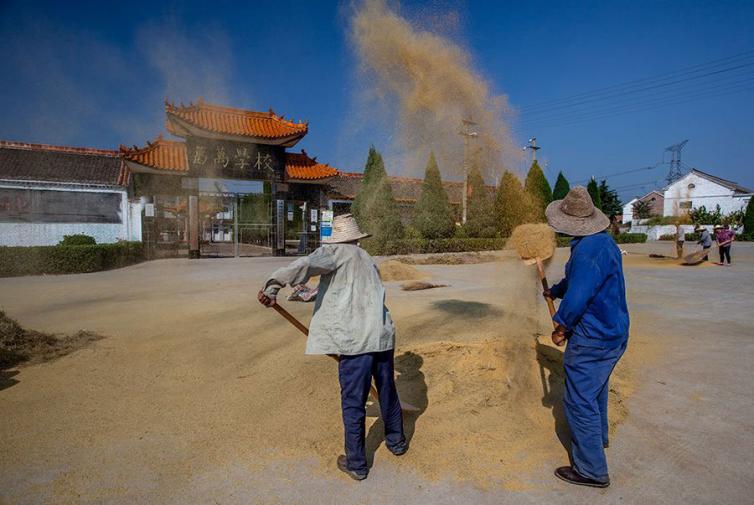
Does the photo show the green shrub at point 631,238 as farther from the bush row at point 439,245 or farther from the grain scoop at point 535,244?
the grain scoop at point 535,244

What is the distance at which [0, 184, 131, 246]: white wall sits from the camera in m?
16.3

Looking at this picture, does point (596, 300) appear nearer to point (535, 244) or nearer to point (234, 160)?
point (535, 244)

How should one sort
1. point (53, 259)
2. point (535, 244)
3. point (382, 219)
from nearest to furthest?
1. point (535, 244)
2. point (53, 259)
3. point (382, 219)

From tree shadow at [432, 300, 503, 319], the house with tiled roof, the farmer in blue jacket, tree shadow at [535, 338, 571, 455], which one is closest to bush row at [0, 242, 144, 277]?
the house with tiled roof

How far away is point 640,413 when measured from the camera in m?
3.32

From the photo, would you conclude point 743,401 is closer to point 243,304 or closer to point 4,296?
point 243,304

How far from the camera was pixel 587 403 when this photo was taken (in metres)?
2.41

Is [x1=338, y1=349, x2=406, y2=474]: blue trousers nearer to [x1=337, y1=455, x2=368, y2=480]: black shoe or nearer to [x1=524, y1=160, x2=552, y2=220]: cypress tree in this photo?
[x1=337, y1=455, x2=368, y2=480]: black shoe

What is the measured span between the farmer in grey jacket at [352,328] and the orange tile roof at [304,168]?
16.5m

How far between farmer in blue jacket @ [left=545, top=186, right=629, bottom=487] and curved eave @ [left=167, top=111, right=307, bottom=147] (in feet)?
51.5

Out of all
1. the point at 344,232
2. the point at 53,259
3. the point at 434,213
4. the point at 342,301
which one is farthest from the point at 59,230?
the point at 342,301

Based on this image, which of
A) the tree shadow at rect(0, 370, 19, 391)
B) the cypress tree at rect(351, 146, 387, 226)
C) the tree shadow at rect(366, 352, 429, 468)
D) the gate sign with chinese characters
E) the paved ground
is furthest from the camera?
the cypress tree at rect(351, 146, 387, 226)

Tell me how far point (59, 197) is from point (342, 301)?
18.6 meters

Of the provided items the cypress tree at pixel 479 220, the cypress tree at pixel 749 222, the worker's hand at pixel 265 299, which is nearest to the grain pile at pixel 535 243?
the worker's hand at pixel 265 299
